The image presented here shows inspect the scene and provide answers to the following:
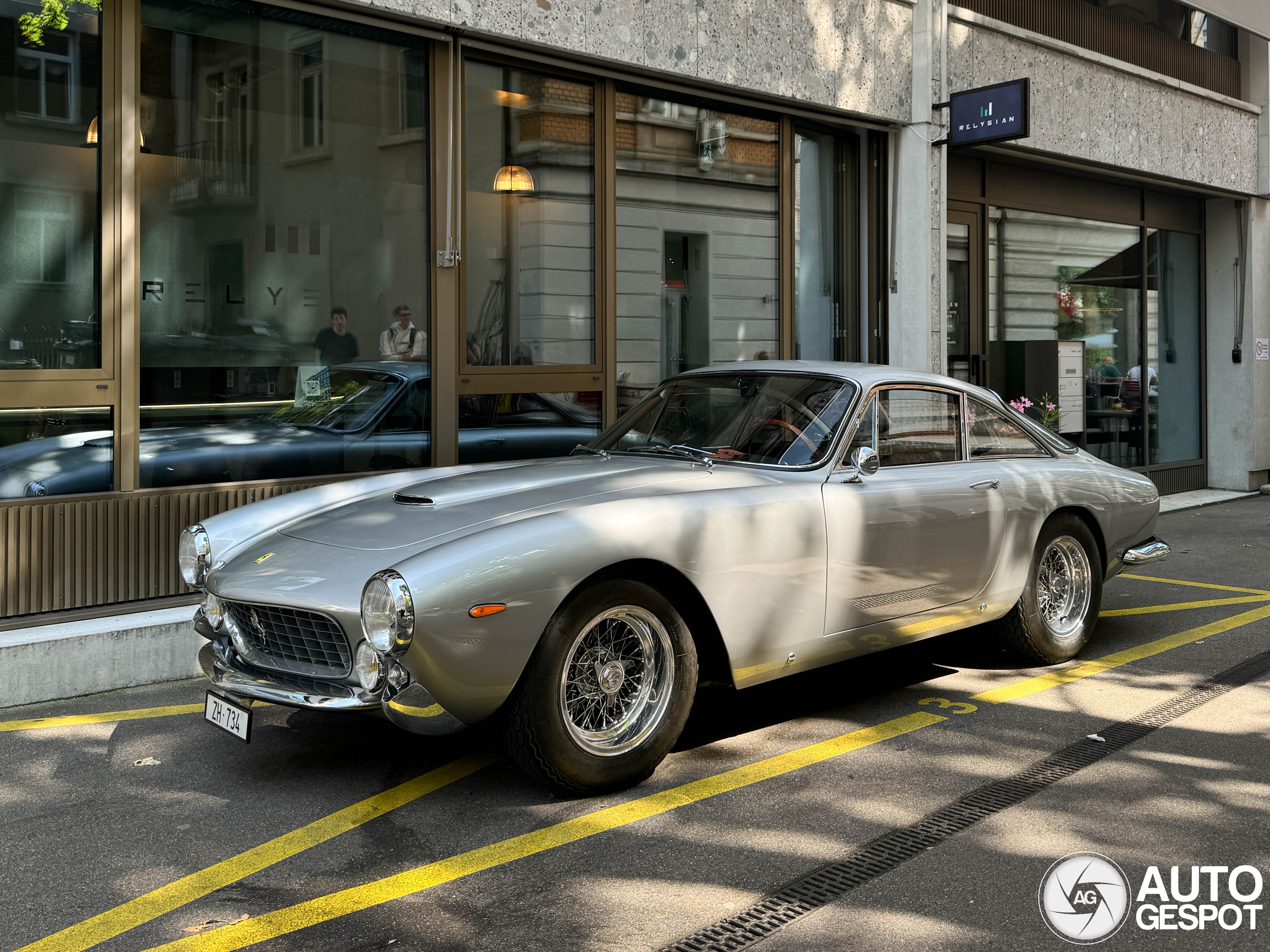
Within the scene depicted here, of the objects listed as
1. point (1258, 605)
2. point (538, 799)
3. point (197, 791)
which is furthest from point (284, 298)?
point (1258, 605)

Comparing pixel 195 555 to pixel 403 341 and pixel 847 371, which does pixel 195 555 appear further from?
pixel 403 341

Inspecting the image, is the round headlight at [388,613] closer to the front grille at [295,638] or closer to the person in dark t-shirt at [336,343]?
the front grille at [295,638]

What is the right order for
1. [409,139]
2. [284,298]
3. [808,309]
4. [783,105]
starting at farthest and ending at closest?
[808,309]
[783,105]
[409,139]
[284,298]

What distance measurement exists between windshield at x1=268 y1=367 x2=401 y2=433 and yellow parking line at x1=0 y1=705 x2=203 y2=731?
2.08m

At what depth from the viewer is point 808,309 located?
34.9ft

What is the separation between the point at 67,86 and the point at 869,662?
197 inches

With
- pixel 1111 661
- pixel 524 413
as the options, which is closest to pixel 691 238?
pixel 524 413

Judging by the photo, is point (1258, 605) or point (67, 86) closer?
point (67, 86)

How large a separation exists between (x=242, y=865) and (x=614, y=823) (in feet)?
3.71

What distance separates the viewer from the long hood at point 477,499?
4102 mm

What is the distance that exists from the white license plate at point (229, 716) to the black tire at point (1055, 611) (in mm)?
3515

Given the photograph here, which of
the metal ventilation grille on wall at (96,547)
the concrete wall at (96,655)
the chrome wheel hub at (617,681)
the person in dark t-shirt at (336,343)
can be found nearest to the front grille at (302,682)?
the chrome wheel hub at (617,681)

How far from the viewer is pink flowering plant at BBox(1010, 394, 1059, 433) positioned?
12.0m

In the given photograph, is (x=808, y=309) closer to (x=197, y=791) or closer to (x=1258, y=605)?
(x=1258, y=605)
